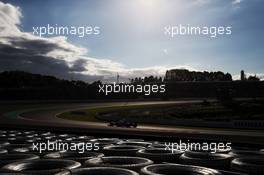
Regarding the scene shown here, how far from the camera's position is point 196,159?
11.7 metres

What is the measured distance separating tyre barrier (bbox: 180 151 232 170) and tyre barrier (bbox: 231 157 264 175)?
0.41 meters

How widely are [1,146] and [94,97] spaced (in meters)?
88.3

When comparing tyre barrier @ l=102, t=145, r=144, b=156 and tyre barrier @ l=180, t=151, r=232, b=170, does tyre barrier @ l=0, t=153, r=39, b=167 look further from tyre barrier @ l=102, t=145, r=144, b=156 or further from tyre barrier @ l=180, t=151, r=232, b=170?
tyre barrier @ l=180, t=151, r=232, b=170

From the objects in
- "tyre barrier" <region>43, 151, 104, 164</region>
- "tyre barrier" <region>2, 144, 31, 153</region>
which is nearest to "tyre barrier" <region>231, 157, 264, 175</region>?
"tyre barrier" <region>43, 151, 104, 164</region>

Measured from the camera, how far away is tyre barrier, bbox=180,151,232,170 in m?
11.5

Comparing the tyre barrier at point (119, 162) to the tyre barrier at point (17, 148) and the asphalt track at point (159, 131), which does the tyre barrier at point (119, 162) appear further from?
the asphalt track at point (159, 131)

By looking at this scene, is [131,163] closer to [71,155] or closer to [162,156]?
[162,156]

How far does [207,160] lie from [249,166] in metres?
1.29

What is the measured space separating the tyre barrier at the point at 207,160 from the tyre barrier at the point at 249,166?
41 cm

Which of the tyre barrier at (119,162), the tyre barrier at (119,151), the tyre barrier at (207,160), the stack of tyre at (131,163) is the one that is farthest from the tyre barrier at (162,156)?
the tyre barrier at (119,162)

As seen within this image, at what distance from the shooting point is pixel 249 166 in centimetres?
1061

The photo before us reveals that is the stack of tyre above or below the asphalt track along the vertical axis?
above

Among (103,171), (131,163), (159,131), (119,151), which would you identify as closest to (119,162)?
(131,163)

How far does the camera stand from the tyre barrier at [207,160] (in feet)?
37.7
